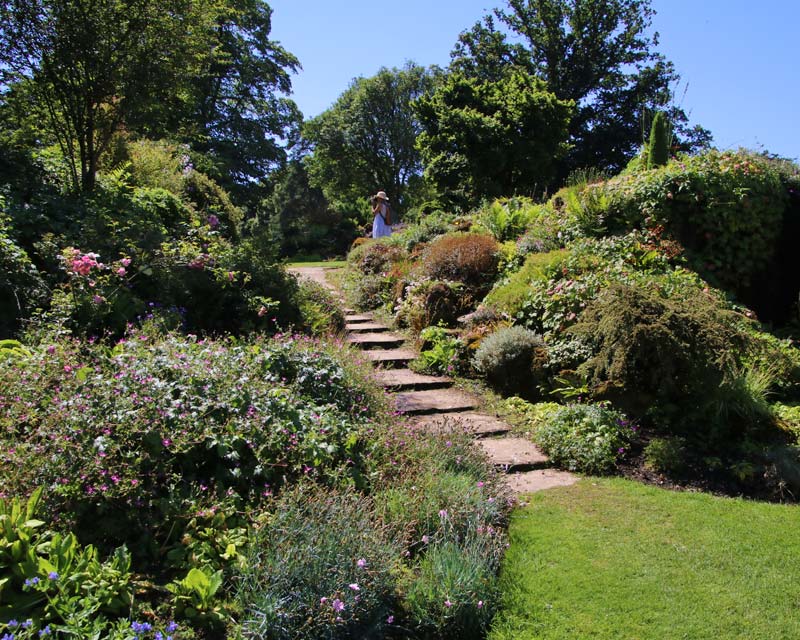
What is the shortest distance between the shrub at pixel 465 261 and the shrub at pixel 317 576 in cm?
687

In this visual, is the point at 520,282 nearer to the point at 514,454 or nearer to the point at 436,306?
the point at 436,306

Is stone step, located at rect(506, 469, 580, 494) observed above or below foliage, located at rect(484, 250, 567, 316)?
below

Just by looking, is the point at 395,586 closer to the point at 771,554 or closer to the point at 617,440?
the point at 771,554

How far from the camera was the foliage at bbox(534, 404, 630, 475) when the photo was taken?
5.46 metres

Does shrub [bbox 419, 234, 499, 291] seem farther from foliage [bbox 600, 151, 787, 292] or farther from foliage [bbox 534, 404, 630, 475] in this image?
foliage [bbox 534, 404, 630, 475]

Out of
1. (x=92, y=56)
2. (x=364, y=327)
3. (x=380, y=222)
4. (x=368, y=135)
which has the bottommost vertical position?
(x=364, y=327)

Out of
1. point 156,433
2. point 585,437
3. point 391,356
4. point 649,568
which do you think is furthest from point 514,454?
point 156,433

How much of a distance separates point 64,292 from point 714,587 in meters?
6.30

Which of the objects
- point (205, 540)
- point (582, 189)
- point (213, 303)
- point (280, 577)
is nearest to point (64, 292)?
point (213, 303)

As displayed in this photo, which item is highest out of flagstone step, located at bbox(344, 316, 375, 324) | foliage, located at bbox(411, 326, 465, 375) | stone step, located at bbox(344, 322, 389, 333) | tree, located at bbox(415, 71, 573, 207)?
tree, located at bbox(415, 71, 573, 207)

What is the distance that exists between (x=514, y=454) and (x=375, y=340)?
375cm

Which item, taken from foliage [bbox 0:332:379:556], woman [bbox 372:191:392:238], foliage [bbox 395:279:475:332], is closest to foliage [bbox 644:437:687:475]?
foliage [bbox 0:332:379:556]

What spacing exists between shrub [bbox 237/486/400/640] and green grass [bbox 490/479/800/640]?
29.9 inches

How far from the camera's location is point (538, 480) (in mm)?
5234
